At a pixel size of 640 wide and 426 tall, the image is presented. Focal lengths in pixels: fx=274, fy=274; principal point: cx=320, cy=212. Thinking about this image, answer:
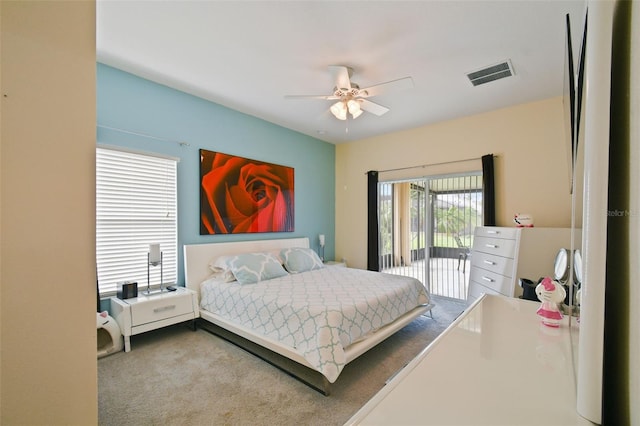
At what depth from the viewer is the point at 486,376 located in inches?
24.0

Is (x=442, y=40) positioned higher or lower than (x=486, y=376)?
higher

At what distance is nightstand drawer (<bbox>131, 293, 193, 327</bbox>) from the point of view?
2.55 metres

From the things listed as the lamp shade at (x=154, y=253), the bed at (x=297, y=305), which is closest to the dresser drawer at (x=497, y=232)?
the bed at (x=297, y=305)

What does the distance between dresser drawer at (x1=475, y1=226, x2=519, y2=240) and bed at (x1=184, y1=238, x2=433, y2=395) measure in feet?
3.56

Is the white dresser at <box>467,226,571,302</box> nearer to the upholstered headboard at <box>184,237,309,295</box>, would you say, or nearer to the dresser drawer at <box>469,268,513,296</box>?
the dresser drawer at <box>469,268,513,296</box>

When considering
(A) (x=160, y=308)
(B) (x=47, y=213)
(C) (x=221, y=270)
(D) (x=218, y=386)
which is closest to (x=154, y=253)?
(A) (x=160, y=308)

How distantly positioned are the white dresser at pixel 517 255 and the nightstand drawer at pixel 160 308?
10.6 feet

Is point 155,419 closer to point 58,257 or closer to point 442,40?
point 58,257

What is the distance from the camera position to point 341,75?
8.41 ft

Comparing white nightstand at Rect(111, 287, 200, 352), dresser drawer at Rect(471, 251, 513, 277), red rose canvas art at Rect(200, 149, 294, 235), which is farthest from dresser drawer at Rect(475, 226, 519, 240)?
white nightstand at Rect(111, 287, 200, 352)

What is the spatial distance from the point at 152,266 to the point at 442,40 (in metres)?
3.52

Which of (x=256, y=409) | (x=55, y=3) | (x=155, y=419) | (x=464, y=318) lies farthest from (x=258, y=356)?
(x=55, y=3)

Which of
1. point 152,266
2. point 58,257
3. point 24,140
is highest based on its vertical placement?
point 24,140

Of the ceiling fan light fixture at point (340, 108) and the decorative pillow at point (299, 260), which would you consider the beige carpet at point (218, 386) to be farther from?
the ceiling fan light fixture at point (340, 108)
